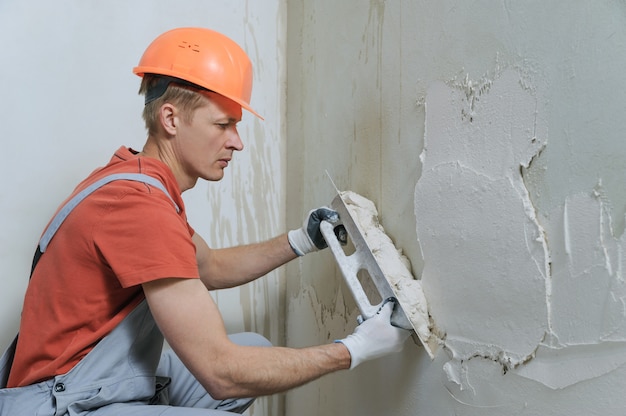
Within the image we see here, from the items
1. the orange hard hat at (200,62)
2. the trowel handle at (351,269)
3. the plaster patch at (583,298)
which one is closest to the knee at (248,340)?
the trowel handle at (351,269)

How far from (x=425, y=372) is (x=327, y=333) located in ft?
1.87

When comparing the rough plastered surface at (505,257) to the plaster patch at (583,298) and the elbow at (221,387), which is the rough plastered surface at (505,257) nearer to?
the plaster patch at (583,298)

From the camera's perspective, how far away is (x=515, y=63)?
1222 mm

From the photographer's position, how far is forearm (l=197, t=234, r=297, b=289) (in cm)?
184

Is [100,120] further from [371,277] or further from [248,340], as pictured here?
[371,277]

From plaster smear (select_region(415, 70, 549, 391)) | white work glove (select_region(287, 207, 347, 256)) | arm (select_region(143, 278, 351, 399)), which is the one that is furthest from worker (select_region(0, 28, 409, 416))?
white work glove (select_region(287, 207, 347, 256))

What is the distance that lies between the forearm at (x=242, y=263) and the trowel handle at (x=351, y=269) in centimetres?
19

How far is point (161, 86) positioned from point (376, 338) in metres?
0.84

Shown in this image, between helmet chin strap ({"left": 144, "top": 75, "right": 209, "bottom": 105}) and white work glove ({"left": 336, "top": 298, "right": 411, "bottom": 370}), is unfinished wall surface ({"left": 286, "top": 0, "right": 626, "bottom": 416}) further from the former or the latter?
helmet chin strap ({"left": 144, "top": 75, "right": 209, "bottom": 105})

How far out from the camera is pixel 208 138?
59.0 inches

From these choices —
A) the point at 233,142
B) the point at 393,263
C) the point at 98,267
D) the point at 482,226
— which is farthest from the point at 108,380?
the point at 482,226

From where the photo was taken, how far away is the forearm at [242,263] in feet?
6.04

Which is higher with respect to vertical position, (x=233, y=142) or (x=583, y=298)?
(x=233, y=142)

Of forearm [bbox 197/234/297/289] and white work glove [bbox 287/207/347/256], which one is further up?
white work glove [bbox 287/207/347/256]
